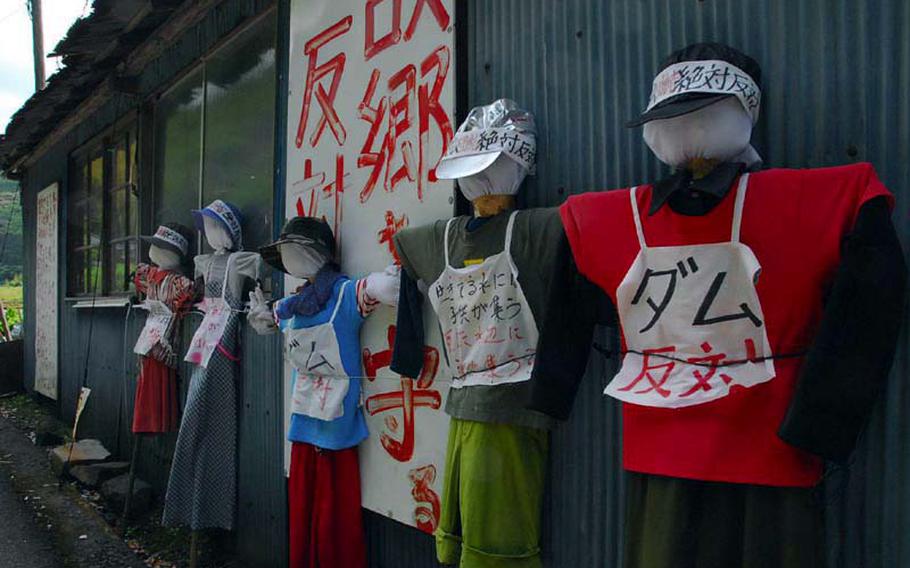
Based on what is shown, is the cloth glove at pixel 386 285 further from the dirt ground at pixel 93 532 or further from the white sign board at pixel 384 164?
the dirt ground at pixel 93 532

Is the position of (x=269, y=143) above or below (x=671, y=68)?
above

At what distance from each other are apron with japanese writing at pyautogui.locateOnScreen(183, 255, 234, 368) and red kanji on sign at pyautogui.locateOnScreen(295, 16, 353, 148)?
3.40ft

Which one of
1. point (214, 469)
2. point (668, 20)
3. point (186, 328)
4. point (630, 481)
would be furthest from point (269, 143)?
point (630, 481)

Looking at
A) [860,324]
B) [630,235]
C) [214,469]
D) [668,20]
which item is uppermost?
[668,20]

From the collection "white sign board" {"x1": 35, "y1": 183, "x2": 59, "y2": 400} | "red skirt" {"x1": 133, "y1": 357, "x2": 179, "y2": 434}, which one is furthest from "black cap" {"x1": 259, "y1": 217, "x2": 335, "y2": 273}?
"white sign board" {"x1": 35, "y1": 183, "x2": 59, "y2": 400}

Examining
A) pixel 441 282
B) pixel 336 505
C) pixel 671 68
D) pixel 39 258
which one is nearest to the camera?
pixel 671 68

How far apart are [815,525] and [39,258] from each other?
10072 mm

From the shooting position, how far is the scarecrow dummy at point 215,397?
13.2 ft

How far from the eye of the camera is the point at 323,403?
3000mm

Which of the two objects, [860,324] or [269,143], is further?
[269,143]

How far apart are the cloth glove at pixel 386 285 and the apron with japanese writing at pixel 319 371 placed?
27 centimetres

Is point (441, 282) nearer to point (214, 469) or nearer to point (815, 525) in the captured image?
point (815, 525)

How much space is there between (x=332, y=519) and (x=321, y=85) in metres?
1.98

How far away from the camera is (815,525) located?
148 centimetres
